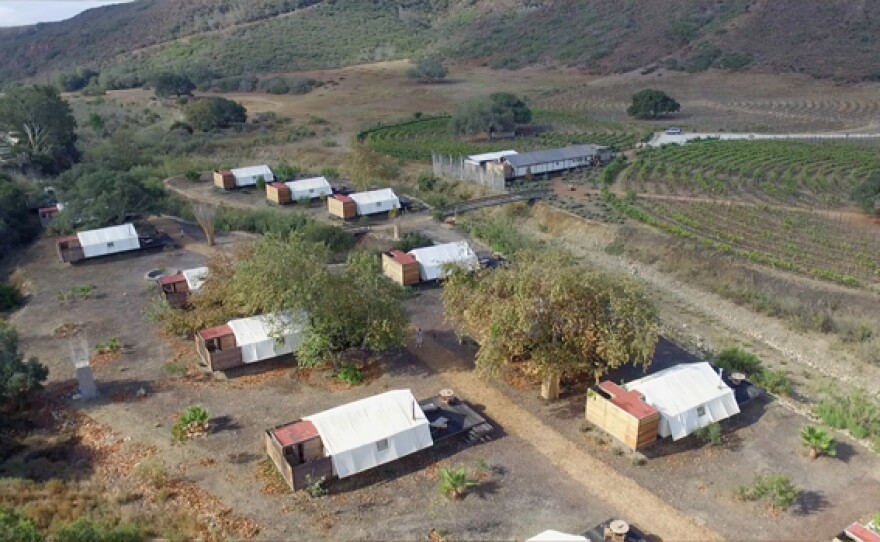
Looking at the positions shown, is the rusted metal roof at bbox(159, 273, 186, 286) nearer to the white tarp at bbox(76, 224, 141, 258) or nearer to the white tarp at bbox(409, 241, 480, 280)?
the white tarp at bbox(76, 224, 141, 258)

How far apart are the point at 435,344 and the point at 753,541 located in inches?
494

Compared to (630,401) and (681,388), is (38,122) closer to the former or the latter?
(630,401)

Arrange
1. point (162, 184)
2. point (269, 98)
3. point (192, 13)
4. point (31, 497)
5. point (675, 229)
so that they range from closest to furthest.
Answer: point (31, 497)
point (675, 229)
point (162, 184)
point (269, 98)
point (192, 13)

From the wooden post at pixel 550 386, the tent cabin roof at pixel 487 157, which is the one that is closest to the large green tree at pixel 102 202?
the tent cabin roof at pixel 487 157

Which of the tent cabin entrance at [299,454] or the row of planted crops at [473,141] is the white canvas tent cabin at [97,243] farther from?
the row of planted crops at [473,141]

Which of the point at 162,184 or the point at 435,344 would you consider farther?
the point at 162,184

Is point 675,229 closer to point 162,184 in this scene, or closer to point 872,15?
point 162,184

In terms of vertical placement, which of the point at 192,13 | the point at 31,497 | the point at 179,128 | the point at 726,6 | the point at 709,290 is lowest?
the point at 709,290

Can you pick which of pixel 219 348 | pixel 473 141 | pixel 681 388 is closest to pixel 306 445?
pixel 219 348

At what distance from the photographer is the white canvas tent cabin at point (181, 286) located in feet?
91.9

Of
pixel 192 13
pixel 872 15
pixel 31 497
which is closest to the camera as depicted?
pixel 31 497

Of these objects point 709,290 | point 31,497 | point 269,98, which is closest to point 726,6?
point 269,98

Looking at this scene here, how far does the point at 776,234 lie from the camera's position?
120 ft

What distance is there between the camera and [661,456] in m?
18.7
